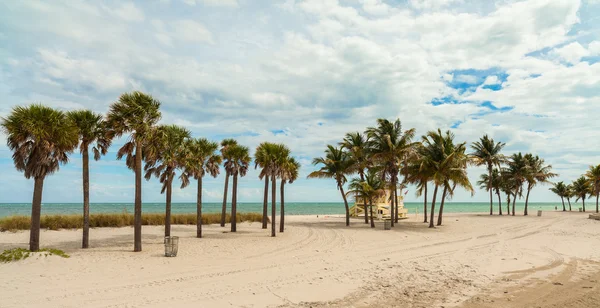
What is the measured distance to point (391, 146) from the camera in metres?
27.6

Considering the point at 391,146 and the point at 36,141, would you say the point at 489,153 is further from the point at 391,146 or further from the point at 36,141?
the point at 36,141

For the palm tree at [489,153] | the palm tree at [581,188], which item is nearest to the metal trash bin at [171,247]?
the palm tree at [489,153]

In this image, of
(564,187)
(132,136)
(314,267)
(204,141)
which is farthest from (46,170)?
(564,187)

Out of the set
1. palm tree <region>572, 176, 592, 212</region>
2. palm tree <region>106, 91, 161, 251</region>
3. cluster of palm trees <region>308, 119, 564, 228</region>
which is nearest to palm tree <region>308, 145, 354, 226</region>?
cluster of palm trees <region>308, 119, 564, 228</region>

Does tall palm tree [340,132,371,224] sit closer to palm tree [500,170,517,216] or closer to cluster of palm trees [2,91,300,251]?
cluster of palm trees [2,91,300,251]

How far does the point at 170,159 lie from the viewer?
59.2 feet

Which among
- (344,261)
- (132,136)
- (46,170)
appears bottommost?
(344,261)

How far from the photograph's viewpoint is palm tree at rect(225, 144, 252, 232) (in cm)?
2491

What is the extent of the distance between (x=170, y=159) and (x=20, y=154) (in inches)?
238

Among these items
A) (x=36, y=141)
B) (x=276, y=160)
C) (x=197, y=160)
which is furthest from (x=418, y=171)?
(x=36, y=141)

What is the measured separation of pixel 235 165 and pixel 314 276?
16.2 metres

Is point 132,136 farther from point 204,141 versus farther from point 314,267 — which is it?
point 314,267

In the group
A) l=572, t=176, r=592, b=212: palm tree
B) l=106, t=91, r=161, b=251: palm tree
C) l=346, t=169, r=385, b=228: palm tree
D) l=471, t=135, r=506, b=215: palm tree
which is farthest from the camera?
l=572, t=176, r=592, b=212: palm tree

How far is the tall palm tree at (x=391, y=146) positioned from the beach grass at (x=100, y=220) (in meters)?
14.1
